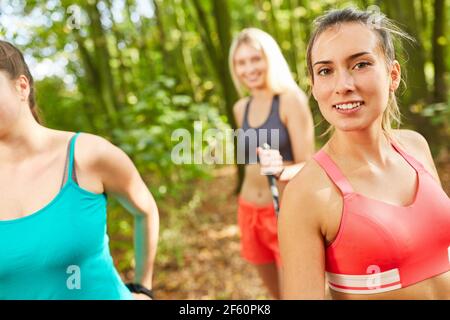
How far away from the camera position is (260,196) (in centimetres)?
317

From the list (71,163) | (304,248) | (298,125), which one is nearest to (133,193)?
(71,163)

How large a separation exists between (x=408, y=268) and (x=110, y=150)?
115cm

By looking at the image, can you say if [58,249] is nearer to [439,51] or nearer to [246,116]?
[246,116]

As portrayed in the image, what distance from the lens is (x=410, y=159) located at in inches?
60.6

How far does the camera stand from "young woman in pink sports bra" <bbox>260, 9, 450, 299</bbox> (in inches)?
52.1

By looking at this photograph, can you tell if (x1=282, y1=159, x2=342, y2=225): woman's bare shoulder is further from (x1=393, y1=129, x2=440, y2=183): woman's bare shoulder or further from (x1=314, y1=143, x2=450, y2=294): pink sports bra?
(x1=393, y1=129, x2=440, y2=183): woman's bare shoulder

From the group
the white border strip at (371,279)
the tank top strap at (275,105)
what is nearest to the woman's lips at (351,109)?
the white border strip at (371,279)

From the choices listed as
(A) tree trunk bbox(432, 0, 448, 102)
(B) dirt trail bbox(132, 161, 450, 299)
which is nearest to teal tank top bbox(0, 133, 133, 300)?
(B) dirt trail bbox(132, 161, 450, 299)

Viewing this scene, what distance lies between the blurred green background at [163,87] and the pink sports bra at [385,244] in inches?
76.1

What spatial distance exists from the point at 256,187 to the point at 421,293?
74.6 inches

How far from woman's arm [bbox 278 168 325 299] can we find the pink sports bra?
66mm

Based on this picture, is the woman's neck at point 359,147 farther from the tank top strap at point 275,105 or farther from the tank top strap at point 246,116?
the tank top strap at point 246,116
